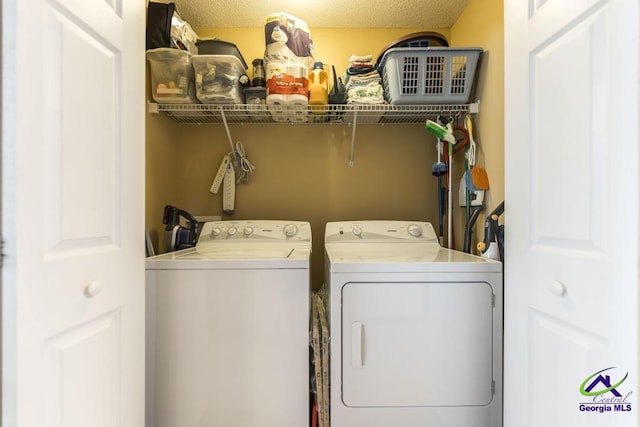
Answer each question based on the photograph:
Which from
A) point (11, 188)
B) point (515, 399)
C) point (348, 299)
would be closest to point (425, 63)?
point (348, 299)

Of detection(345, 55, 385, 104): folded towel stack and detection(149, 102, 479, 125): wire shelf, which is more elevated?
detection(345, 55, 385, 104): folded towel stack

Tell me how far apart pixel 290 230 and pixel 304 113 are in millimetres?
701

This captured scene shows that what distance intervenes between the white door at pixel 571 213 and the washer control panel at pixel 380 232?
0.83 m

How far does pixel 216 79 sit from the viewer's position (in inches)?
70.3

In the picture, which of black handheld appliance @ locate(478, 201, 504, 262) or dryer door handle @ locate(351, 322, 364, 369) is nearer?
dryer door handle @ locate(351, 322, 364, 369)

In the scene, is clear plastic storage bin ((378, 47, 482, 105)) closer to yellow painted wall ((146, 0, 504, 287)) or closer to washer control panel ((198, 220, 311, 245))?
yellow painted wall ((146, 0, 504, 287))

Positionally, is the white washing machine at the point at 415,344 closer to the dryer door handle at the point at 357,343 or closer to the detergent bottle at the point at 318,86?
the dryer door handle at the point at 357,343

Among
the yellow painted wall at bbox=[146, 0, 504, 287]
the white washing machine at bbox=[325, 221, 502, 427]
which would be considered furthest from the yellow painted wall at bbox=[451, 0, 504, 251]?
the white washing machine at bbox=[325, 221, 502, 427]

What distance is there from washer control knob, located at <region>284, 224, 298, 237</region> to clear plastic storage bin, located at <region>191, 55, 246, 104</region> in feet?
2.56

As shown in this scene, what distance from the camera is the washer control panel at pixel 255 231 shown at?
79.3 inches

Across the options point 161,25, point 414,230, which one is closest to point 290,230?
point 414,230

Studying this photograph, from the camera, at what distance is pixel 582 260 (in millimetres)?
852

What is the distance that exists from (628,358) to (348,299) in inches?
31.9

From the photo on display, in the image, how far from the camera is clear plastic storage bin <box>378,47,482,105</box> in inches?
69.4
